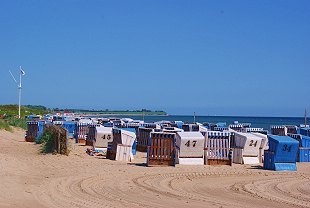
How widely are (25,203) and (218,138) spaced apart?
10.9 metres

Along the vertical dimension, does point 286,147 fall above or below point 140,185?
above

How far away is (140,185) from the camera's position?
43.3 feet

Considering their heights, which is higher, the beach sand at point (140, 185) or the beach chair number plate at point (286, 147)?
the beach chair number plate at point (286, 147)

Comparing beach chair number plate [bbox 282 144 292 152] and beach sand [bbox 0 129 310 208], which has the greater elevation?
beach chair number plate [bbox 282 144 292 152]

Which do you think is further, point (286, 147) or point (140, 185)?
point (286, 147)

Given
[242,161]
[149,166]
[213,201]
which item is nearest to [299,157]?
[242,161]

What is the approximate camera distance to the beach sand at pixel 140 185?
34.9ft

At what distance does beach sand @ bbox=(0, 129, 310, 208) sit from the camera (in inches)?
419

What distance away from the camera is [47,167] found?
16.7 meters

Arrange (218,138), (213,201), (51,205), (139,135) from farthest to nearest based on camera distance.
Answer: (139,135) < (218,138) < (213,201) < (51,205)

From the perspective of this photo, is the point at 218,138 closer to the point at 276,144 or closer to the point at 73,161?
the point at 276,144

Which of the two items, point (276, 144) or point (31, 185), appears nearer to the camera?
point (31, 185)

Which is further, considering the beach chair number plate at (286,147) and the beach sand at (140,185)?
the beach chair number plate at (286,147)

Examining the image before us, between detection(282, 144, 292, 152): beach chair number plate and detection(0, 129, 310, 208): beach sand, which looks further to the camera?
detection(282, 144, 292, 152): beach chair number plate
